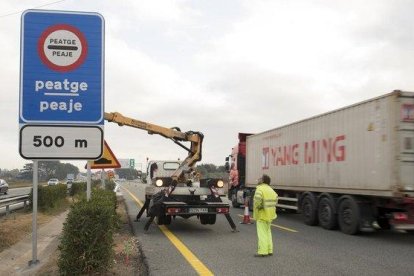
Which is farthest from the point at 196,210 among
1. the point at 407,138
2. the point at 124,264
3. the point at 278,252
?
the point at 407,138

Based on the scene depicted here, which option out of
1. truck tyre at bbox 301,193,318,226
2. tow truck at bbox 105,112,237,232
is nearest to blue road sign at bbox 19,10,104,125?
tow truck at bbox 105,112,237,232

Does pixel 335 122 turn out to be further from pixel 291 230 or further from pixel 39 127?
pixel 39 127

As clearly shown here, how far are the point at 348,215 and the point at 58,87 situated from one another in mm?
9032

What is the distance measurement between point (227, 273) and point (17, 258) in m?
4.23

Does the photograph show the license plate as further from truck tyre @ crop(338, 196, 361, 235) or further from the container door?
the container door

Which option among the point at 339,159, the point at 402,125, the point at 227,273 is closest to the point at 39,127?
the point at 227,273

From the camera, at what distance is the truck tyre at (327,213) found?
44.8 ft

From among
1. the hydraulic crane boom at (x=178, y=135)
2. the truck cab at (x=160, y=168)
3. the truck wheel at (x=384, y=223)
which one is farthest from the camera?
the truck cab at (x=160, y=168)

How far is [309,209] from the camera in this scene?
15.2 meters

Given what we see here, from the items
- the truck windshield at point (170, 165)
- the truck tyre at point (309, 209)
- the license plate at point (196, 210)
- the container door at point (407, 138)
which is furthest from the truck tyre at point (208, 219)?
the truck windshield at point (170, 165)

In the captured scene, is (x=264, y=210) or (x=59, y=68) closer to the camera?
(x=59, y=68)

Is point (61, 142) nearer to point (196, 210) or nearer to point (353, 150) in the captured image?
point (196, 210)

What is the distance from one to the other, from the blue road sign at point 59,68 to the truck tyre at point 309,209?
388 inches

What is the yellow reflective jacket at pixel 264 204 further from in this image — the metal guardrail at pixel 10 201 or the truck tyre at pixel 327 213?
the metal guardrail at pixel 10 201
